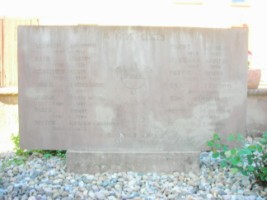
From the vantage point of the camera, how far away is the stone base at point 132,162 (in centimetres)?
482

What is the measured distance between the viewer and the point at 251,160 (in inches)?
166

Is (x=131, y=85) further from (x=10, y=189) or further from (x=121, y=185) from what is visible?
(x=10, y=189)

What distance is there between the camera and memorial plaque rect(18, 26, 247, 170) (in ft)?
16.2

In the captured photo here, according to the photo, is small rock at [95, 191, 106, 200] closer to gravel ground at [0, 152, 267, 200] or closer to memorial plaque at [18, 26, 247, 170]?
gravel ground at [0, 152, 267, 200]

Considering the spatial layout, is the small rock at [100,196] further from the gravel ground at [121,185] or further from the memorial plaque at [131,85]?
the memorial plaque at [131,85]

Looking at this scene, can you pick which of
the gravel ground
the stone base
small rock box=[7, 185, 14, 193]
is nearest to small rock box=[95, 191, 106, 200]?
the gravel ground

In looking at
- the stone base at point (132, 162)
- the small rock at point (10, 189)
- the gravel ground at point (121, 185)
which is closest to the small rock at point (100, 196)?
the gravel ground at point (121, 185)

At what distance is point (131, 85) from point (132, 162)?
0.92m

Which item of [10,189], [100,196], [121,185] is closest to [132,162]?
[121,185]

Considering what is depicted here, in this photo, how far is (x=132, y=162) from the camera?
15.9 ft

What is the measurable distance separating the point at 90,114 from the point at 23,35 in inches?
49.1

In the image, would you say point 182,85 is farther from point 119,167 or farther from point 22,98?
point 22,98

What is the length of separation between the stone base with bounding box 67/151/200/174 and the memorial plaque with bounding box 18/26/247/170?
0.58ft

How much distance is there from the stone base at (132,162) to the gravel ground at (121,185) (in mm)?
74
